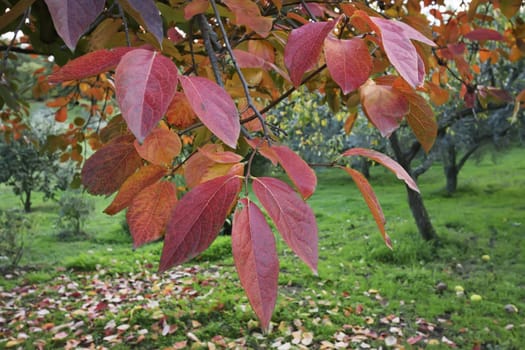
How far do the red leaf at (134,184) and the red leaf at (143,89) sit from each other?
6.7 inches

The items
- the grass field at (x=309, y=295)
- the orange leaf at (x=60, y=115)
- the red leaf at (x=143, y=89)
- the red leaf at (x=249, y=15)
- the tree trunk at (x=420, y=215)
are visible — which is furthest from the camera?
the tree trunk at (x=420, y=215)

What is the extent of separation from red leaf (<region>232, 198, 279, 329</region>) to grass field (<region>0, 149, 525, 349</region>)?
2852mm

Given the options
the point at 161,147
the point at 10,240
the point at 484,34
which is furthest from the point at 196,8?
the point at 10,240

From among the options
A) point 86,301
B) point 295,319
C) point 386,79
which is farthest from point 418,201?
point 386,79

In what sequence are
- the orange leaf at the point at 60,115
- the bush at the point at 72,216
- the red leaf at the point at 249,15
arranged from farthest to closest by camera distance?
1. the bush at the point at 72,216
2. the orange leaf at the point at 60,115
3. the red leaf at the point at 249,15

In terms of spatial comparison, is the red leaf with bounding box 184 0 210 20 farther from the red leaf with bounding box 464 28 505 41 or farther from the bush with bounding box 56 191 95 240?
the bush with bounding box 56 191 95 240

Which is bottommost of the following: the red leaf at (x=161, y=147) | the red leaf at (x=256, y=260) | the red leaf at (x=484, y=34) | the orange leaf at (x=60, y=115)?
the red leaf at (x=256, y=260)

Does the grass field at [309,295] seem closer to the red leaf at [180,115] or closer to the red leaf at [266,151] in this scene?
the red leaf at [180,115]

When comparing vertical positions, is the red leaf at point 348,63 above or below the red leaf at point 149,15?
below

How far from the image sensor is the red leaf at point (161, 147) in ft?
1.62

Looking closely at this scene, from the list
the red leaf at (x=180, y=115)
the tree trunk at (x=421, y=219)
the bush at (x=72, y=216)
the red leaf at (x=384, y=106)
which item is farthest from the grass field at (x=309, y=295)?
the red leaf at (x=384, y=106)

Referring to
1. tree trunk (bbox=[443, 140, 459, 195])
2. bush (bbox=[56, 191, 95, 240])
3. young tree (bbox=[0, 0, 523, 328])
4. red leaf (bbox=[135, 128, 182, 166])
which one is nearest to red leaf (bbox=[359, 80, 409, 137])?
young tree (bbox=[0, 0, 523, 328])

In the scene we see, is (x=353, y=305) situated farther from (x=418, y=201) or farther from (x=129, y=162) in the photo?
(x=129, y=162)

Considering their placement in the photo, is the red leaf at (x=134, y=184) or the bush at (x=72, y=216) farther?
the bush at (x=72, y=216)
